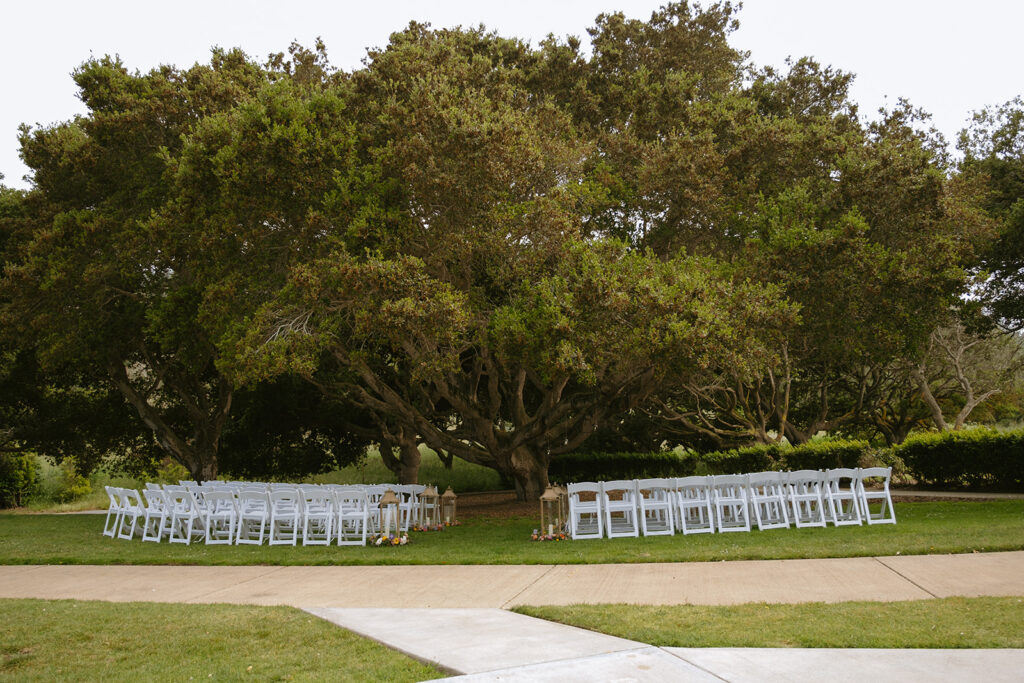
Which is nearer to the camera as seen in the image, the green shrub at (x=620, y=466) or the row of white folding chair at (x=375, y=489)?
the row of white folding chair at (x=375, y=489)

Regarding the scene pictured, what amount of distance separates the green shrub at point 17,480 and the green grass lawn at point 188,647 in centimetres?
2492

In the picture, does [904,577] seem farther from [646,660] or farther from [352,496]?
[352,496]

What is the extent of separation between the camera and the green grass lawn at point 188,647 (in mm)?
4898

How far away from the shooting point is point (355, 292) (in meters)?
12.9

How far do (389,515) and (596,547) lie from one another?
4.10 m

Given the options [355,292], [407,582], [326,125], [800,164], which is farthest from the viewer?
[800,164]

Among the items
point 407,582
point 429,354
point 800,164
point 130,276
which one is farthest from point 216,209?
point 800,164

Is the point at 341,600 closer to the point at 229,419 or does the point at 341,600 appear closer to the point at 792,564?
the point at 792,564

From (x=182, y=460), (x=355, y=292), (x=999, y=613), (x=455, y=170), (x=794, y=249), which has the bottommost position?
(x=999, y=613)

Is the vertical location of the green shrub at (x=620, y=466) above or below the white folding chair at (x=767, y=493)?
above

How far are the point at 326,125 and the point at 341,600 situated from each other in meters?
9.87

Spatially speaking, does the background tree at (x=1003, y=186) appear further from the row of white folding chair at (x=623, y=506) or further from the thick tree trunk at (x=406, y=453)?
the thick tree trunk at (x=406, y=453)

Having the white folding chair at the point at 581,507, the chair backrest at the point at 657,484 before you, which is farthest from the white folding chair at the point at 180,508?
the chair backrest at the point at 657,484

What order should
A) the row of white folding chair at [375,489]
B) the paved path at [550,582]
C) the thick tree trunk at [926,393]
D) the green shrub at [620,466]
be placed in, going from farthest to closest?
the green shrub at [620,466] → the thick tree trunk at [926,393] → the row of white folding chair at [375,489] → the paved path at [550,582]
